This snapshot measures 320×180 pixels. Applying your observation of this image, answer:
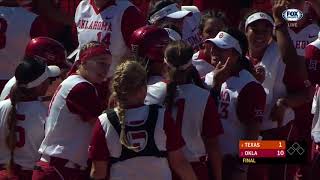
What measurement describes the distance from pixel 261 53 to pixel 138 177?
193 cm

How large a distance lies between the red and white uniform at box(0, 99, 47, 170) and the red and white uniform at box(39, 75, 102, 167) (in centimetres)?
28

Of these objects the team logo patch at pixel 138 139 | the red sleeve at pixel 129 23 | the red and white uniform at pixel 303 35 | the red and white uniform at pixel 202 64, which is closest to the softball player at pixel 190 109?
the team logo patch at pixel 138 139

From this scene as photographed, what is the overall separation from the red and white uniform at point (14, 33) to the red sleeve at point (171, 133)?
269cm

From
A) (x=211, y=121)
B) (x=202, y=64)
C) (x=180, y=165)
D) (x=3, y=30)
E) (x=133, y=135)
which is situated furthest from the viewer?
(x=3, y=30)

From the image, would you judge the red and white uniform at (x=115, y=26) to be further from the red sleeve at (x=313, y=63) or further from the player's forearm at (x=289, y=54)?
the red sleeve at (x=313, y=63)

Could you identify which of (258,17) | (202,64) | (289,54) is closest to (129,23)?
(202,64)

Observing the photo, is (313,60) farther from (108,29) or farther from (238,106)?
(108,29)

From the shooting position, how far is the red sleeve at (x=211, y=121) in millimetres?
5215

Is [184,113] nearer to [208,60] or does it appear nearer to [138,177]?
[138,177]

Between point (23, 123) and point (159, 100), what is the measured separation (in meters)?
0.94

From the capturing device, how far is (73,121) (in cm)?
517

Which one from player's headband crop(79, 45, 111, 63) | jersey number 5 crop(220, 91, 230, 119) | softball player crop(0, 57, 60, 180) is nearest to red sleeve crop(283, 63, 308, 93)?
jersey number 5 crop(220, 91, 230, 119)

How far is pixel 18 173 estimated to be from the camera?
5.59m

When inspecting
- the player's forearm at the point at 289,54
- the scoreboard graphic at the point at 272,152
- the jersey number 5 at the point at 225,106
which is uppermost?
the player's forearm at the point at 289,54
